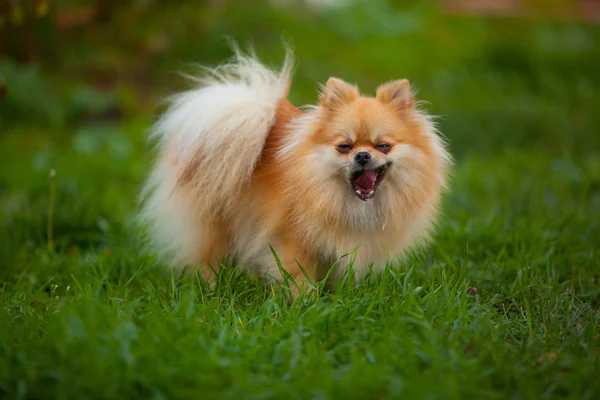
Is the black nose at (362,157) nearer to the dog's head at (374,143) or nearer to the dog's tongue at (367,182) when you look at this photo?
the dog's head at (374,143)

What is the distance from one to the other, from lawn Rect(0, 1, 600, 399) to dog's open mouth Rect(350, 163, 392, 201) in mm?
398

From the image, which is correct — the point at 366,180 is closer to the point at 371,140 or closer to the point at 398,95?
the point at 371,140

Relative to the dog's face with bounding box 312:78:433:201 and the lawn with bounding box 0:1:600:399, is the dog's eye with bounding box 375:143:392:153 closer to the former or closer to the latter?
the dog's face with bounding box 312:78:433:201

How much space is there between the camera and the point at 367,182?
122 inches

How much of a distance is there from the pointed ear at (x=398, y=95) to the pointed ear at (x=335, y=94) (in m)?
0.16

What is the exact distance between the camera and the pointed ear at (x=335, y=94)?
10.7ft

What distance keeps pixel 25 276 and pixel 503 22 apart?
30.5 feet

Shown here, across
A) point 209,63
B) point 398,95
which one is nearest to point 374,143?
point 398,95

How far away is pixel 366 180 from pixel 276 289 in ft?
2.35

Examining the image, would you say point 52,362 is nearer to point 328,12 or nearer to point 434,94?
point 434,94

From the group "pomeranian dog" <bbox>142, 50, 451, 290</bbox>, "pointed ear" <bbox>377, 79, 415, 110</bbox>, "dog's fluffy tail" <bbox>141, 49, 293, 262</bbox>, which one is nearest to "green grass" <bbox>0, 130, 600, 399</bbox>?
"pomeranian dog" <bbox>142, 50, 451, 290</bbox>

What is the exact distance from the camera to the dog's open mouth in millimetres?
3086

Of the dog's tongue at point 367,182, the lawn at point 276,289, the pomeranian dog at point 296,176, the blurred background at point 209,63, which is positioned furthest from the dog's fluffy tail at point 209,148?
the blurred background at point 209,63

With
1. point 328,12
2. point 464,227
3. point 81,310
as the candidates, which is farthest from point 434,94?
point 81,310
